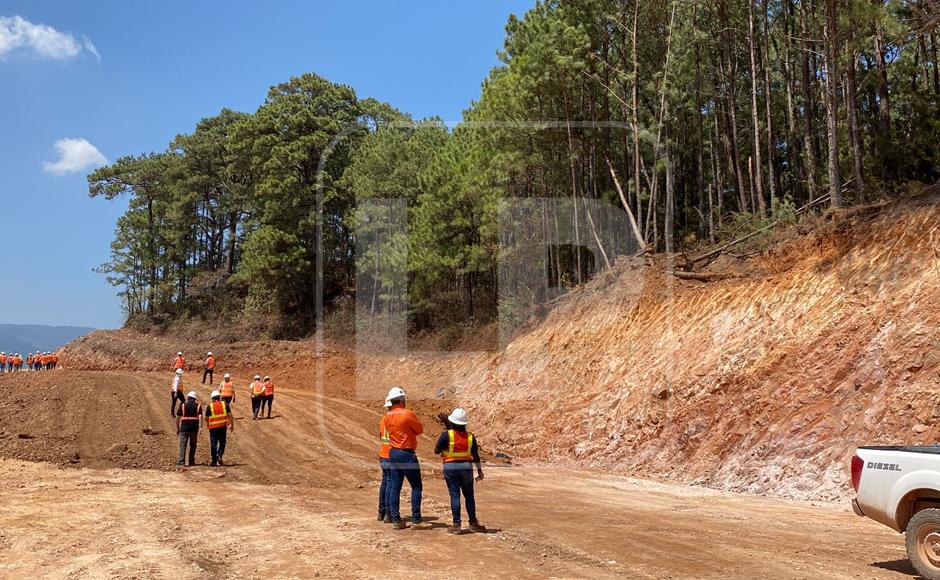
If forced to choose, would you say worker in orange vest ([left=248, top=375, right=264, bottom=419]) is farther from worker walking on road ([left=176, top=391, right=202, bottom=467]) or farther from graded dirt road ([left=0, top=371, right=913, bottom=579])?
worker walking on road ([left=176, top=391, right=202, bottom=467])

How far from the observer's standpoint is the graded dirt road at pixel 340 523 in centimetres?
771

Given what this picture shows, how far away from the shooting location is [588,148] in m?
33.1

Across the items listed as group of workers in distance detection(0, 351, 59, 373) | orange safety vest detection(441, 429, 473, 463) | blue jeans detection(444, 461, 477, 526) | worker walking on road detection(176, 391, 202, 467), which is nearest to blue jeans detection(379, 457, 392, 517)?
blue jeans detection(444, 461, 477, 526)

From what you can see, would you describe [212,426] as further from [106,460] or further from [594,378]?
[594,378]

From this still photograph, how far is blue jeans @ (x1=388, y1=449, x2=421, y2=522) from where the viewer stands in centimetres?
995

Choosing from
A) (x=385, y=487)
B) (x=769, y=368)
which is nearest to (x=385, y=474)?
(x=385, y=487)

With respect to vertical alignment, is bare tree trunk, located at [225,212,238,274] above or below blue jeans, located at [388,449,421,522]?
above

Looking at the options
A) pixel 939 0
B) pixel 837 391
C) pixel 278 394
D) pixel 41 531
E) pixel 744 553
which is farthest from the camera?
pixel 278 394

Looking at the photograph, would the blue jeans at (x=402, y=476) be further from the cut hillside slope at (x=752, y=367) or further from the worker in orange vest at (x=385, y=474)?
the cut hillside slope at (x=752, y=367)

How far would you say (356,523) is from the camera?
10.6 meters

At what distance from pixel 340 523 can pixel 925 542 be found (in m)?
7.80

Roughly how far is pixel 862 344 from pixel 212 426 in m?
16.1

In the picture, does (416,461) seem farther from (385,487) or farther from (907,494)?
(907,494)

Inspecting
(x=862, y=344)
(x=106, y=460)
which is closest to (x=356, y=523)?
(x=106, y=460)
